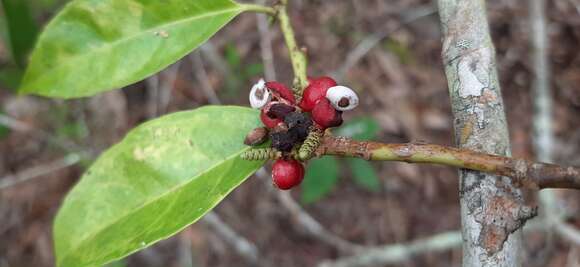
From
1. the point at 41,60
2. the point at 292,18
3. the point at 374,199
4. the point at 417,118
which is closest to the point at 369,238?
the point at 374,199

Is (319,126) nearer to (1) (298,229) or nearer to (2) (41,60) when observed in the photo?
(2) (41,60)

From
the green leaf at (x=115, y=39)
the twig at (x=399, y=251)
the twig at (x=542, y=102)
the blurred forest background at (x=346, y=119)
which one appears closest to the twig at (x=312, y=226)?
the blurred forest background at (x=346, y=119)

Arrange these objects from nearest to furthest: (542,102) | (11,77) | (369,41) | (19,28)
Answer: (19,28) < (11,77) < (542,102) < (369,41)

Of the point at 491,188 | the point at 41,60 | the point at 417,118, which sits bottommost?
the point at 417,118

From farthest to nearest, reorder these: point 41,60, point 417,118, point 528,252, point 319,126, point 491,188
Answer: point 417,118
point 528,252
point 41,60
point 319,126
point 491,188

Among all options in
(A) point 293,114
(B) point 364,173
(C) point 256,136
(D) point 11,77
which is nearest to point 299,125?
(A) point 293,114

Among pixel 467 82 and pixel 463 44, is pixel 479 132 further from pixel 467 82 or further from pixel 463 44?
pixel 463 44
